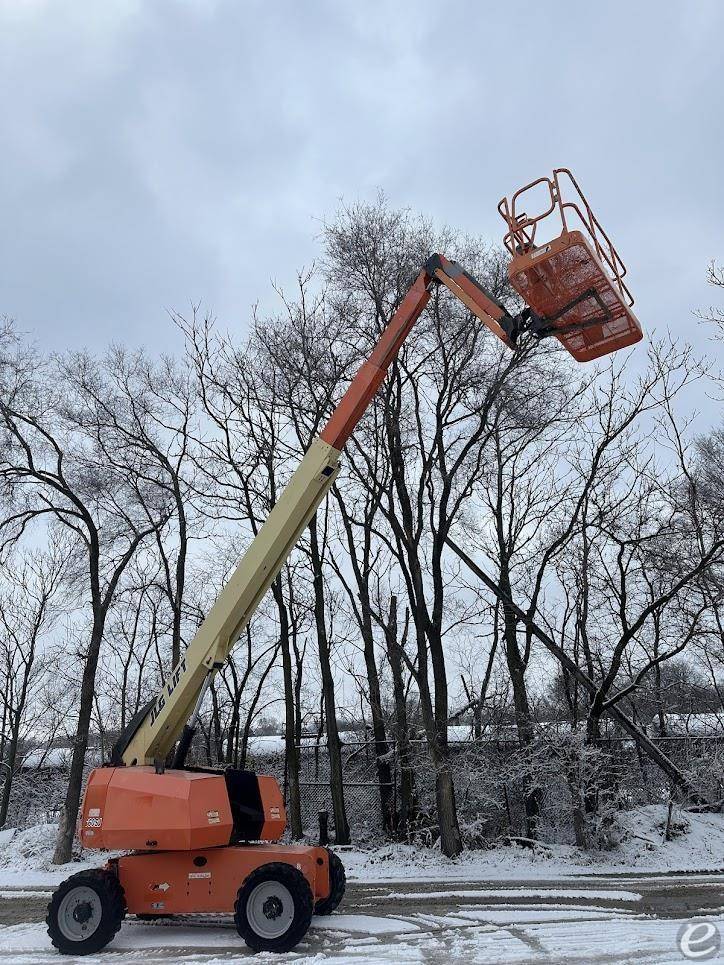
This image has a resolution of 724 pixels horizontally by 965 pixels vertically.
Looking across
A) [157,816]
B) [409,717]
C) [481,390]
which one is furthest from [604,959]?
[409,717]

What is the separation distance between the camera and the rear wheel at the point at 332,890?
387 inches

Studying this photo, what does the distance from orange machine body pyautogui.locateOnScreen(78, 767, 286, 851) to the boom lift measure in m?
0.01

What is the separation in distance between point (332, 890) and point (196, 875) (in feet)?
5.97

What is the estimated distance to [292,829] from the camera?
18844 millimetres

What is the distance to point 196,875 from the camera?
910 cm

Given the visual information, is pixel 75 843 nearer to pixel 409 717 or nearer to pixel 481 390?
pixel 409 717

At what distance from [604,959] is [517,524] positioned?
1311cm

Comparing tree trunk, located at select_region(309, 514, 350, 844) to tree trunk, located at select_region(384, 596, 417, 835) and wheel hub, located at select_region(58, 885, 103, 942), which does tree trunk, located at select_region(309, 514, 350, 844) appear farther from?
wheel hub, located at select_region(58, 885, 103, 942)

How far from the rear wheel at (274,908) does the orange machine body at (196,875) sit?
12.5 inches

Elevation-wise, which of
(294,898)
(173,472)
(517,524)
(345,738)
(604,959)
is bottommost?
(604,959)

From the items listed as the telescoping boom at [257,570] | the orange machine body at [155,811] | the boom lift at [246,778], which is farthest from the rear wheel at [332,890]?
the telescoping boom at [257,570]

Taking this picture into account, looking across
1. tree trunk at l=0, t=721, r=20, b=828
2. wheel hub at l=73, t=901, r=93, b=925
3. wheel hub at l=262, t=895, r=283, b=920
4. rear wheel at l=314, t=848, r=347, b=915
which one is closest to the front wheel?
wheel hub at l=73, t=901, r=93, b=925

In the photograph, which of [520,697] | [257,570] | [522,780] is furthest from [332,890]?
[520,697]

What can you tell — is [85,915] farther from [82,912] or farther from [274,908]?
[274,908]
